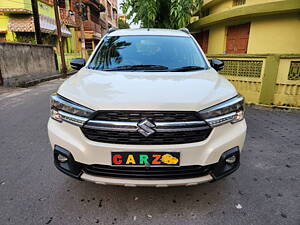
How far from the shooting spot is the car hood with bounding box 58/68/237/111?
1513 mm

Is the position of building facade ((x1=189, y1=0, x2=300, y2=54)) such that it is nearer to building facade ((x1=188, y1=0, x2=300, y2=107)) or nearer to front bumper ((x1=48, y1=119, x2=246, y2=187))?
building facade ((x1=188, y1=0, x2=300, y2=107))

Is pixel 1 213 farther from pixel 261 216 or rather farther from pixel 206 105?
pixel 261 216

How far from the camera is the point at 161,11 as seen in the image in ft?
31.5

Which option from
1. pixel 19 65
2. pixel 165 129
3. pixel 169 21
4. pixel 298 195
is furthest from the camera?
pixel 169 21

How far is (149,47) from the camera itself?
2717mm

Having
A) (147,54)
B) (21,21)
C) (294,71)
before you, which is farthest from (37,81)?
(294,71)

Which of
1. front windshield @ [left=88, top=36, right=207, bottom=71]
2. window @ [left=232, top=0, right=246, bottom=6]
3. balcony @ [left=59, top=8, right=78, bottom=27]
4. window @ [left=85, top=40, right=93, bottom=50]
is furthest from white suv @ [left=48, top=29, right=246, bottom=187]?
window @ [left=85, top=40, right=93, bottom=50]

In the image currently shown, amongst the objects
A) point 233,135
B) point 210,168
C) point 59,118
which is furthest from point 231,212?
point 59,118

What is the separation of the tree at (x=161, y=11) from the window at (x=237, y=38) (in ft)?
7.03

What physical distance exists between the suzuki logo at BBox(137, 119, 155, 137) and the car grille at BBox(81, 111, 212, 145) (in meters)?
0.02

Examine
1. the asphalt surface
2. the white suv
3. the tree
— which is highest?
the tree

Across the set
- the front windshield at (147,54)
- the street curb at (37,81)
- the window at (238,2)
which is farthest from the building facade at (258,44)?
the street curb at (37,81)

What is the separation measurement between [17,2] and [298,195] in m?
18.1

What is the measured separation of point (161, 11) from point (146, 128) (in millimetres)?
9489
